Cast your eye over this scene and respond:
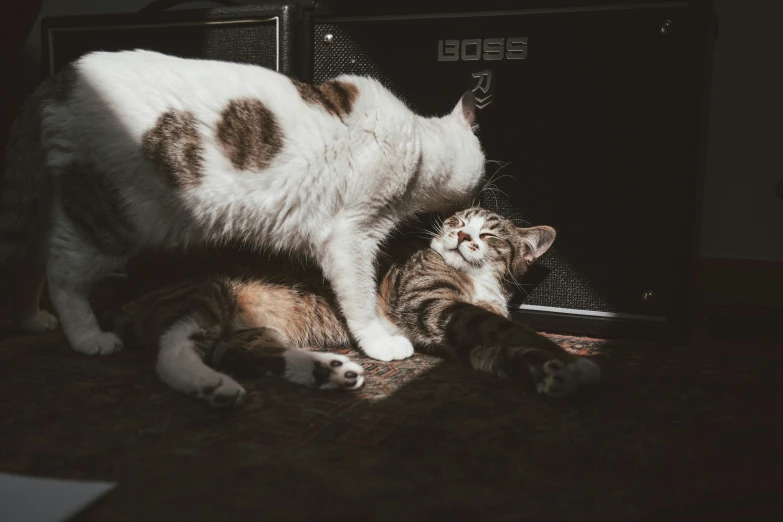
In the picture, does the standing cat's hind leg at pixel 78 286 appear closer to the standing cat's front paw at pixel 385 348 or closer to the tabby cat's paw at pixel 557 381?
the standing cat's front paw at pixel 385 348

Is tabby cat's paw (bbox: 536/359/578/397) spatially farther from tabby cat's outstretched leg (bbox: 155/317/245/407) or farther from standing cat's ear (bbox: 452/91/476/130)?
standing cat's ear (bbox: 452/91/476/130)

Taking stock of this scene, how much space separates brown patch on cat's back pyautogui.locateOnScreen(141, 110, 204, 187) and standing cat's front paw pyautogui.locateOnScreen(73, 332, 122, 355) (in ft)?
1.16

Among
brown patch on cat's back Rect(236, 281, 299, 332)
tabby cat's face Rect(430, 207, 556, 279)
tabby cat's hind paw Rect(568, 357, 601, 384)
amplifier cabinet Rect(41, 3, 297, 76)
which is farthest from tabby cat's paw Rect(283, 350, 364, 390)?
amplifier cabinet Rect(41, 3, 297, 76)

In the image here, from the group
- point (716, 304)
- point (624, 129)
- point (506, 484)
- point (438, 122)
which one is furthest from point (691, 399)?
point (716, 304)

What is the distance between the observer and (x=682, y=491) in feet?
2.46

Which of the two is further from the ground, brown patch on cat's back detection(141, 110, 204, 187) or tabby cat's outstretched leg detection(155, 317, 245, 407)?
brown patch on cat's back detection(141, 110, 204, 187)

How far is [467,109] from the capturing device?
4.66 feet

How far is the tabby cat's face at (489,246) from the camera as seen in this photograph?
1.46 meters

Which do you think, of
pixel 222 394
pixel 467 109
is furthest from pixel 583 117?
pixel 222 394

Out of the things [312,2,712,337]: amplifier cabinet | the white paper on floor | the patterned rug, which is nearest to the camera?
the white paper on floor

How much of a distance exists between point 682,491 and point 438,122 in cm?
93

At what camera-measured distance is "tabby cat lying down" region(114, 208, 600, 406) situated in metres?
1.08

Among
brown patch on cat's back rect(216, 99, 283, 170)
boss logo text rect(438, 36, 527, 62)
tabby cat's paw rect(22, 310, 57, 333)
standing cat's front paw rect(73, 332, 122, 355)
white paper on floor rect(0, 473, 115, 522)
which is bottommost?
tabby cat's paw rect(22, 310, 57, 333)

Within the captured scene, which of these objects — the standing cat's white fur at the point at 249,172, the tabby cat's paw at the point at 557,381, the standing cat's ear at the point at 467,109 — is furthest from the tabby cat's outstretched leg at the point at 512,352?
the standing cat's ear at the point at 467,109
